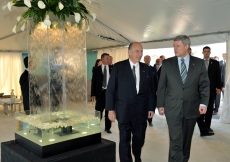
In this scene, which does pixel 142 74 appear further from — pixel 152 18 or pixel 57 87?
pixel 152 18

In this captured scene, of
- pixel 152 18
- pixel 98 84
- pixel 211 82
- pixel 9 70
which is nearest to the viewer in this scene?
pixel 211 82

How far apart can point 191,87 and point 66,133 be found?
4.58 feet

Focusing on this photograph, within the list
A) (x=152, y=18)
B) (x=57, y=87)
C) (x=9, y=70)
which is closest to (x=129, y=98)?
(x=57, y=87)

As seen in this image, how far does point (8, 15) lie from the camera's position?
19.1 feet

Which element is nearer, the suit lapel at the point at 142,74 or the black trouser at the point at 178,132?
the black trouser at the point at 178,132

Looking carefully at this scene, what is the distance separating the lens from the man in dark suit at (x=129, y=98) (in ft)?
8.20

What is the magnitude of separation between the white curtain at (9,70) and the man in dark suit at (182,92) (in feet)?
29.9

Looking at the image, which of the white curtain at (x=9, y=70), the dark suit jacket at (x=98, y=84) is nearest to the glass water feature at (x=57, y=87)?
the dark suit jacket at (x=98, y=84)

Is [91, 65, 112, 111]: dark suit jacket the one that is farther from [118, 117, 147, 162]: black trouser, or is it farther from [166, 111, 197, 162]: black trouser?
[166, 111, 197, 162]: black trouser

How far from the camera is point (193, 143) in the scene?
3648mm

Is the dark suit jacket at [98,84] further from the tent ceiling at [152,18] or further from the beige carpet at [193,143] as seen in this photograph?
the tent ceiling at [152,18]

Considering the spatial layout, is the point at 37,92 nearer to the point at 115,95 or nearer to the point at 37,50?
the point at 37,50

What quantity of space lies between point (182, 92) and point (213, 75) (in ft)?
6.62

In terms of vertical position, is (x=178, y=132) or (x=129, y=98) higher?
(x=129, y=98)
